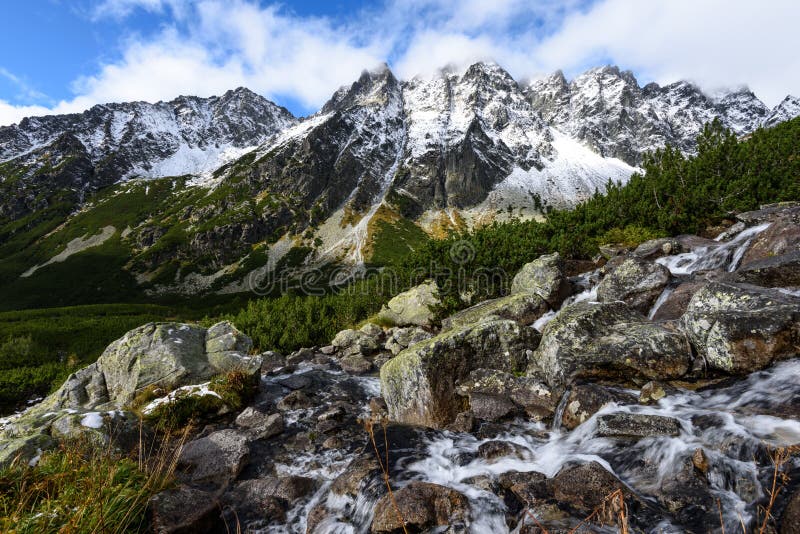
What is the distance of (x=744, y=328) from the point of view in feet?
23.0

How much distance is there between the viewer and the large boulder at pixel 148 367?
13.2 metres

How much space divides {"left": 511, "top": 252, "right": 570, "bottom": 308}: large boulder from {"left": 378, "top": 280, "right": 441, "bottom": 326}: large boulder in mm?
6114

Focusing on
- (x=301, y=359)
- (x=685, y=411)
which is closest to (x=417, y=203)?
(x=301, y=359)

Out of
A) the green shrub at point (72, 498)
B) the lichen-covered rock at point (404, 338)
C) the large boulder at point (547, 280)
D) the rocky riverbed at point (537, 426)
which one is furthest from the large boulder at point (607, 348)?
the lichen-covered rock at point (404, 338)

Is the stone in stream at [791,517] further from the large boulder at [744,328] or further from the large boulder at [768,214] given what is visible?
the large boulder at [768,214]

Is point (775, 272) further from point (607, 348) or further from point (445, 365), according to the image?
point (445, 365)

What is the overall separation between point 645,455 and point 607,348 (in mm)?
3030

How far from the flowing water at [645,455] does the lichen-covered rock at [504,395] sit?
1.32 feet

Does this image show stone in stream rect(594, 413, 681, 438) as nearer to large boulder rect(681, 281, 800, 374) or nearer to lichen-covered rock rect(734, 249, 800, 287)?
large boulder rect(681, 281, 800, 374)

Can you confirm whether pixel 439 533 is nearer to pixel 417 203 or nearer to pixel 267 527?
pixel 267 527

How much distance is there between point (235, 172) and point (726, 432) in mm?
191281

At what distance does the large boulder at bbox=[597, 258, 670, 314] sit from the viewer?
1201 centimetres

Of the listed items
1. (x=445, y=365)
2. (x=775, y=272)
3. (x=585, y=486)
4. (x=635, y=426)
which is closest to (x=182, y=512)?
(x=585, y=486)

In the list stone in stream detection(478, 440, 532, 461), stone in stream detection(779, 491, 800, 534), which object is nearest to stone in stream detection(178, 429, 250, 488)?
stone in stream detection(478, 440, 532, 461)
